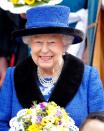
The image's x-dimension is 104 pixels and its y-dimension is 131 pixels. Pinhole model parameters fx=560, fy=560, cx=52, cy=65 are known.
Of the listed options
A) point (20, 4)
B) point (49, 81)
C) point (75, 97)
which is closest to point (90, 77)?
point (75, 97)

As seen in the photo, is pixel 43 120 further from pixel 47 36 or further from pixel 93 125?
pixel 93 125

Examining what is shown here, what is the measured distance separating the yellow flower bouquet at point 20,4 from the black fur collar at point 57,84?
3.02 feet

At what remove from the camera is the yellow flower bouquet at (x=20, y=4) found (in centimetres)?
466

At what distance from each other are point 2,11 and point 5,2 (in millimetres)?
197

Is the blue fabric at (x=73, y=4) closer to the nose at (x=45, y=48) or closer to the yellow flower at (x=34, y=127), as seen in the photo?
the nose at (x=45, y=48)

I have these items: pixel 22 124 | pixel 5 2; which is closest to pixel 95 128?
pixel 22 124

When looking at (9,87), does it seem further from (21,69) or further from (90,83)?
(90,83)

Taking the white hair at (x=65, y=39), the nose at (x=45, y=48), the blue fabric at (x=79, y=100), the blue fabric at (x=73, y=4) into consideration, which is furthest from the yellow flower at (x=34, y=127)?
the blue fabric at (x=73, y=4)

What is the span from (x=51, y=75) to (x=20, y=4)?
1078mm

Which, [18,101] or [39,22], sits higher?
[39,22]

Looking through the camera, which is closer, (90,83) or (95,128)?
(95,128)

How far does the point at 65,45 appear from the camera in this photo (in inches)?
150

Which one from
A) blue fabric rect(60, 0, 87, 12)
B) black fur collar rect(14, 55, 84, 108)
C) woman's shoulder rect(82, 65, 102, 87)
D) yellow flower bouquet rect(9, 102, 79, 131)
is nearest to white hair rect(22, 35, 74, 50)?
black fur collar rect(14, 55, 84, 108)

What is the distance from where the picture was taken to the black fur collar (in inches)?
149
